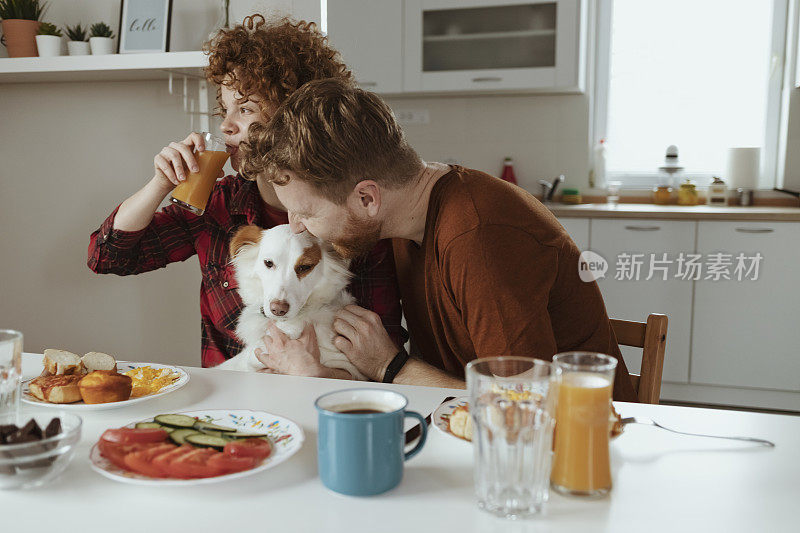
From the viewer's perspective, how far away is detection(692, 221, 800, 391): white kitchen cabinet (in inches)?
124

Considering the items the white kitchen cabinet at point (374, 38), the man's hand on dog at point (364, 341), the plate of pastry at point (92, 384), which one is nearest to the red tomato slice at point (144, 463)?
the plate of pastry at point (92, 384)

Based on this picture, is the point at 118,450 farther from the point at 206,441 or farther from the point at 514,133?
the point at 514,133

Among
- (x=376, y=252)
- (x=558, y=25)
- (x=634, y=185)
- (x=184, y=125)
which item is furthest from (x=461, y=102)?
(x=376, y=252)

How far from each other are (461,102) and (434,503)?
10.9ft

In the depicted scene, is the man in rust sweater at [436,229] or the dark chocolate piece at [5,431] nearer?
the dark chocolate piece at [5,431]

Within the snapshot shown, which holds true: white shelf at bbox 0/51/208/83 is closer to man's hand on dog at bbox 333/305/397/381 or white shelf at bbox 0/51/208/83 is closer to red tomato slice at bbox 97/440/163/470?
man's hand on dog at bbox 333/305/397/381

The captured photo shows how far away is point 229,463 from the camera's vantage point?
81 cm

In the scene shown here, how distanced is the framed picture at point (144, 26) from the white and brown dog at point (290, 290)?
0.91 meters

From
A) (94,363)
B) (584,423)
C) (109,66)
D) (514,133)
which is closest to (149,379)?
(94,363)

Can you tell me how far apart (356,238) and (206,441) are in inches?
23.8

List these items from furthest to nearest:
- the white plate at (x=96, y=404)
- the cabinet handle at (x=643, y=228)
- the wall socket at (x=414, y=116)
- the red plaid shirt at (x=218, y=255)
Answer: the wall socket at (x=414, y=116), the cabinet handle at (x=643, y=228), the red plaid shirt at (x=218, y=255), the white plate at (x=96, y=404)

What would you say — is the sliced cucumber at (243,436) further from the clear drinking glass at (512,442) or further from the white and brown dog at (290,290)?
the white and brown dog at (290,290)

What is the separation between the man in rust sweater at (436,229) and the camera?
47.6 inches

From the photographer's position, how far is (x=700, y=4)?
371cm
